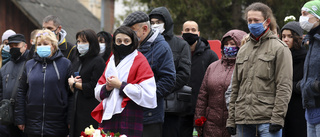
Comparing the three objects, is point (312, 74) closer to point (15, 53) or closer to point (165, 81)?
point (165, 81)

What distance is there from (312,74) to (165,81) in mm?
1682

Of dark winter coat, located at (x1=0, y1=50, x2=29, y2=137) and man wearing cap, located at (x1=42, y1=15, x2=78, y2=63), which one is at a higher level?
man wearing cap, located at (x1=42, y1=15, x2=78, y2=63)

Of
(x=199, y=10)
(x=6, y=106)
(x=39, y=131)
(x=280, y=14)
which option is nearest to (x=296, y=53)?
(x=39, y=131)

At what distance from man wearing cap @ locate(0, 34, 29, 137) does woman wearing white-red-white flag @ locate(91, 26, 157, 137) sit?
3.24m

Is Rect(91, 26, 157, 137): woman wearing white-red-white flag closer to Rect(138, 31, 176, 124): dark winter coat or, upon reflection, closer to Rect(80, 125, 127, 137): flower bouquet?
Rect(138, 31, 176, 124): dark winter coat

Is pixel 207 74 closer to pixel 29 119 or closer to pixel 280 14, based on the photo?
pixel 29 119

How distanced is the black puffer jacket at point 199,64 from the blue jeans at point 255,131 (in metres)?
2.12

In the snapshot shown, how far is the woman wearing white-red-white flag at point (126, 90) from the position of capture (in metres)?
6.41

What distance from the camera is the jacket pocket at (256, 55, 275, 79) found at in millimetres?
6359

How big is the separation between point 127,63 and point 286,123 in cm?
239

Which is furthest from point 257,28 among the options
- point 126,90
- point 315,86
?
point 126,90

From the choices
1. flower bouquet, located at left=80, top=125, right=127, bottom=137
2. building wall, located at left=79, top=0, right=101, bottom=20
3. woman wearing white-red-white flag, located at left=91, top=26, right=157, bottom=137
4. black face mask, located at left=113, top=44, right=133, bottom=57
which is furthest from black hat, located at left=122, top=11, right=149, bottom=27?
building wall, located at left=79, top=0, right=101, bottom=20

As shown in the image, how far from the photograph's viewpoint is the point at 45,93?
8234mm

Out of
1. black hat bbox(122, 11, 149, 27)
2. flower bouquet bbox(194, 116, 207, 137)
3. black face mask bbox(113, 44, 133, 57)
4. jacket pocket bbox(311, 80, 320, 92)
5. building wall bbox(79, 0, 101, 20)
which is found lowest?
flower bouquet bbox(194, 116, 207, 137)
